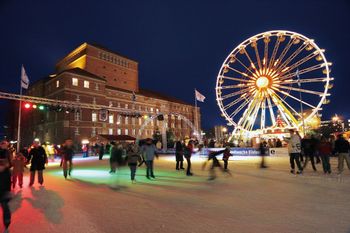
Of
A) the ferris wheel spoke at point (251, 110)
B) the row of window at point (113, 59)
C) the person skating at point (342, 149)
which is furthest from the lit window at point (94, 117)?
the person skating at point (342, 149)

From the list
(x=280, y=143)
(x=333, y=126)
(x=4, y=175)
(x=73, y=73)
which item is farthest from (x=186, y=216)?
(x=333, y=126)

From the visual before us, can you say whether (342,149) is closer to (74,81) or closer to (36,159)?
(36,159)

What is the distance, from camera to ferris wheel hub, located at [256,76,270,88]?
29.5 metres

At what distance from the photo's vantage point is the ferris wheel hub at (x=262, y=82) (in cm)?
2955

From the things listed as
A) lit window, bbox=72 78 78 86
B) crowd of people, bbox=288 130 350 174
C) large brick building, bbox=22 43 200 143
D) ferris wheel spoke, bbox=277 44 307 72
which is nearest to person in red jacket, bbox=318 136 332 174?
crowd of people, bbox=288 130 350 174

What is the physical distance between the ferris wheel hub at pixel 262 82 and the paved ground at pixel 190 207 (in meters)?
21.5

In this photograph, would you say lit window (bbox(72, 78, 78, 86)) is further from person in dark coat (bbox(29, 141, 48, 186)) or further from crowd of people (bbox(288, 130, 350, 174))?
crowd of people (bbox(288, 130, 350, 174))

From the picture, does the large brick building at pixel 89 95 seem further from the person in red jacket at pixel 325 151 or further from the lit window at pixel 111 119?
the person in red jacket at pixel 325 151

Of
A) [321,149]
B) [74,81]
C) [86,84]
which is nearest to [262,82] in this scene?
[321,149]

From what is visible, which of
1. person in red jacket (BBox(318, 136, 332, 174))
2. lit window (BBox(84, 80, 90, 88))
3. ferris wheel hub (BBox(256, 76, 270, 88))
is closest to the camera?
person in red jacket (BBox(318, 136, 332, 174))

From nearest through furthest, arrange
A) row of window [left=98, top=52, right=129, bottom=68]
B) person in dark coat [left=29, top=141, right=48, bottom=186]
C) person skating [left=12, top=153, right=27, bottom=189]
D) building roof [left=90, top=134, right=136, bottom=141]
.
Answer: person skating [left=12, top=153, right=27, bottom=189]
person in dark coat [left=29, top=141, right=48, bottom=186]
building roof [left=90, top=134, right=136, bottom=141]
row of window [left=98, top=52, right=129, bottom=68]

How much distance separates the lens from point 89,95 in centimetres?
5078

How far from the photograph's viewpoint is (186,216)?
544 centimetres

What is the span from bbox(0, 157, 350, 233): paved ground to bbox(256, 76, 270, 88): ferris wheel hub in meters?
21.5
